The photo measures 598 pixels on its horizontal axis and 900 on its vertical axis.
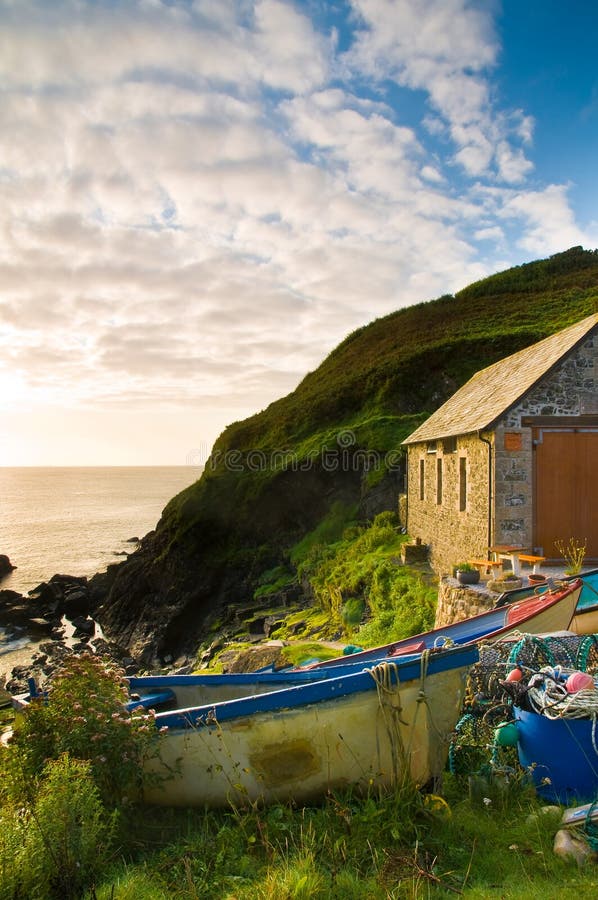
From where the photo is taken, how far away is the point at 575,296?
45562 millimetres

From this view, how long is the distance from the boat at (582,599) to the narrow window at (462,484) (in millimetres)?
5842

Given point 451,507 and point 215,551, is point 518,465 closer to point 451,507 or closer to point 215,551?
point 451,507

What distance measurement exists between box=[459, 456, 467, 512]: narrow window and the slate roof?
0.88m

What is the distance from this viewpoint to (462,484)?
16.4m

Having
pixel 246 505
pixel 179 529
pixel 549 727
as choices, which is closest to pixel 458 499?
pixel 549 727

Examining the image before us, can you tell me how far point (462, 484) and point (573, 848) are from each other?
12449mm

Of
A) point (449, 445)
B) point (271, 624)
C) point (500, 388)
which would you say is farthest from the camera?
point (271, 624)

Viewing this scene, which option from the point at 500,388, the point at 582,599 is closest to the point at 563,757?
the point at 582,599

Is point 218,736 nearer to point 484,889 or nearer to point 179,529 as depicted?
point 484,889

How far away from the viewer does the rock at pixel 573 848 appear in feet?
14.1

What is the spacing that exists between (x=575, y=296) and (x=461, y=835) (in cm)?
4801

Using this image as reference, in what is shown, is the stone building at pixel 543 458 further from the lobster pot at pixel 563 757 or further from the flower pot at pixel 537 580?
the lobster pot at pixel 563 757

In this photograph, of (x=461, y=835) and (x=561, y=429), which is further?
(x=561, y=429)

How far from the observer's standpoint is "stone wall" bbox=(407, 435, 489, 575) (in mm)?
14845
